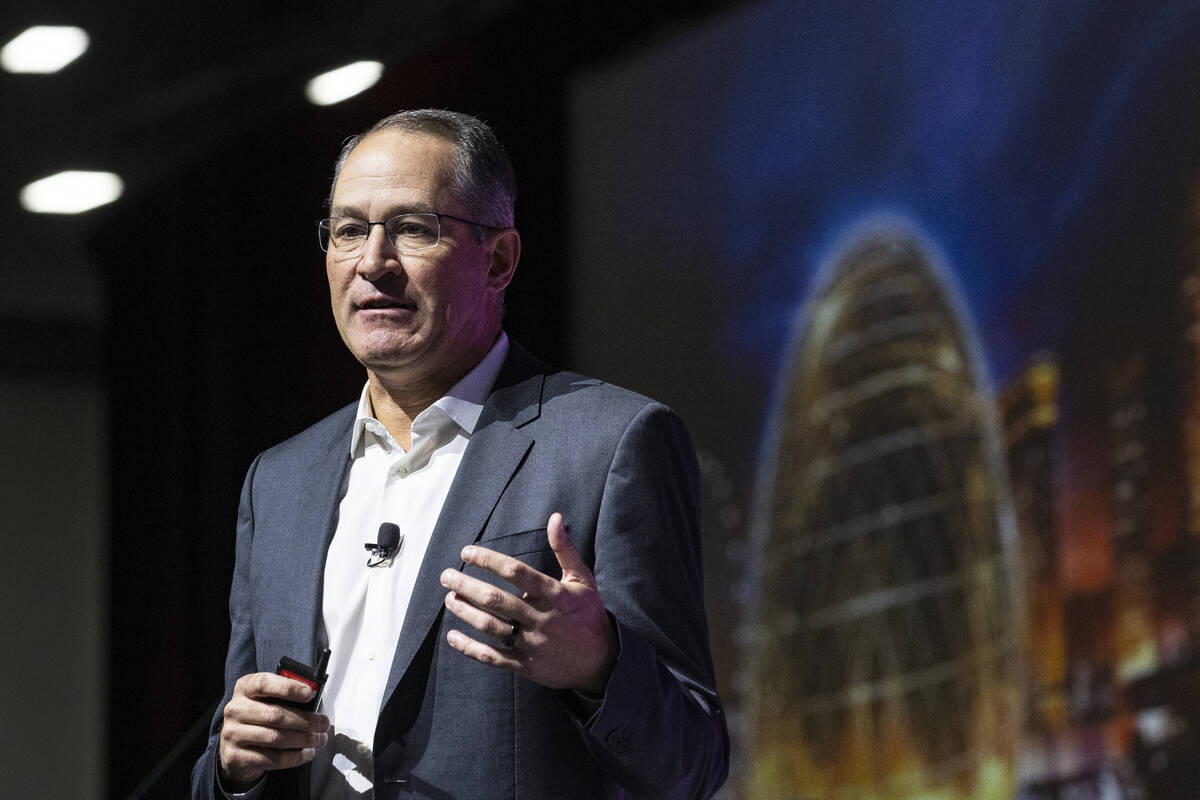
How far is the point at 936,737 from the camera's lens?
11.9 ft

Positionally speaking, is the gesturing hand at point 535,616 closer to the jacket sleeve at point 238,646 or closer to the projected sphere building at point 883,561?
the jacket sleeve at point 238,646

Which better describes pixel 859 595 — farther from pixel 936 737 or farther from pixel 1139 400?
pixel 1139 400

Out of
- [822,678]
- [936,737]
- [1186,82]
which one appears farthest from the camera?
[822,678]

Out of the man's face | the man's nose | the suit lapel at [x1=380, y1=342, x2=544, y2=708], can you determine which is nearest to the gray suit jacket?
the suit lapel at [x1=380, y1=342, x2=544, y2=708]

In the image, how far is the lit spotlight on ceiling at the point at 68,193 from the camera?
5664 millimetres

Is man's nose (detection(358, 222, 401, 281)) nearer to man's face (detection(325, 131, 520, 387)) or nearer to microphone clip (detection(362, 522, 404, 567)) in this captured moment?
man's face (detection(325, 131, 520, 387))

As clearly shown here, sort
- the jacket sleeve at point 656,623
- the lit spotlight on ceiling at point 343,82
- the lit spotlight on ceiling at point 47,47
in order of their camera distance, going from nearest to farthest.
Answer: the jacket sleeve at point 656,623 → the lit spotlight on ceiling at point 343,82 → the lit spotlight on ceiling at point 47,47

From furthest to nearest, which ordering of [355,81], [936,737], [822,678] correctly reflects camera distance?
[355,81] < [822,678] < [936,737]

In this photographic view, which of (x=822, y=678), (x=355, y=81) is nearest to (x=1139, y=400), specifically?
(x=822, y=678)

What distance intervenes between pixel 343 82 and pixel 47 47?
46.4 inches

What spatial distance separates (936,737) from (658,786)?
7.35 feet

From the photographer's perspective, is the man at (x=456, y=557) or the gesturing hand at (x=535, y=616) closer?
the gesturing hand at (x=535, y=616)

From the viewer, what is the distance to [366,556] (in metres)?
1.78

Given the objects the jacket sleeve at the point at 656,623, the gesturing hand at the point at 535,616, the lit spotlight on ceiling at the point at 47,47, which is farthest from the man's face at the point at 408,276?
the lit spotlight on ceiling at the point at 47,47
